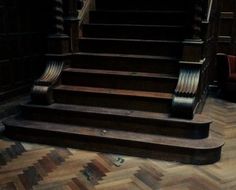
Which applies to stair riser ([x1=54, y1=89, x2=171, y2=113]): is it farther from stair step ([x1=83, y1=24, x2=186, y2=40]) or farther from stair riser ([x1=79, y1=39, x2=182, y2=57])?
stair step ([x1=83, y1=24, x2=186, y2=40])

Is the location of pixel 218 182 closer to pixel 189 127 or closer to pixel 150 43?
pixel 189 127

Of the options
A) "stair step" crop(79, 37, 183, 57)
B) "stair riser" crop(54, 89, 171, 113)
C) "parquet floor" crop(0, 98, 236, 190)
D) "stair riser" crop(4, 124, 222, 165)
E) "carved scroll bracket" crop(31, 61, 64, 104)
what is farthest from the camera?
"stair step" crop(79, 37, 183, 57)

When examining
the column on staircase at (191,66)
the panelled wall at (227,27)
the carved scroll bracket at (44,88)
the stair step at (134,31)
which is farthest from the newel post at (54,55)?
the panelled wall at (227,27)

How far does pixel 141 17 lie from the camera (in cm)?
397

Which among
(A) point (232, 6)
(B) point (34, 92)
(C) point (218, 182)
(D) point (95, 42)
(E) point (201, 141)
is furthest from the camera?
(A) point (232, 6)

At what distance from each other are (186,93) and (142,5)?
1724 mm

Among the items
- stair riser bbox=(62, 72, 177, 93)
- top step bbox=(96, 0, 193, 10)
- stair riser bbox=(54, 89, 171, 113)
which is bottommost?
stair riser bbox=(54, 89, 171, 113)

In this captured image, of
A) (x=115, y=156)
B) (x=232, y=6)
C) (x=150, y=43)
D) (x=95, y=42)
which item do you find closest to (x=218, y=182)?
(x=115, y=156)

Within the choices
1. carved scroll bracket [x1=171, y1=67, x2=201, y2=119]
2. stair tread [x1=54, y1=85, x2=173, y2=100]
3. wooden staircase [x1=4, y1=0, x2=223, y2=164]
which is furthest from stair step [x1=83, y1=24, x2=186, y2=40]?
stair tread [x1=54, y1=85, x2=173, y2=100]

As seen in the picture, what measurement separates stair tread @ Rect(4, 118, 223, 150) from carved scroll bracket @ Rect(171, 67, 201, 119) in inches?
9.5

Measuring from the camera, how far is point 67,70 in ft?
11.4

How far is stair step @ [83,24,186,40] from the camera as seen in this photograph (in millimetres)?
3656

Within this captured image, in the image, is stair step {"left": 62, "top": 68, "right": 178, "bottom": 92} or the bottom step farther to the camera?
stair step {"left": 62, "top": 68, "right": 178, "bottom": 92}

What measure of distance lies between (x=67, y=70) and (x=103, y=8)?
1254mm
